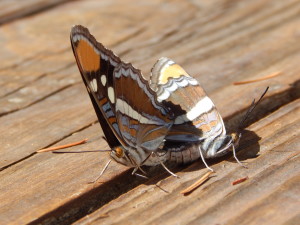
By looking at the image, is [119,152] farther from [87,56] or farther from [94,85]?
[87,56]

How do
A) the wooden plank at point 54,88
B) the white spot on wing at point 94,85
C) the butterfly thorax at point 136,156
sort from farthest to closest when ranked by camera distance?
1. the wooden plank at point 54,88
2. the white spot on wing at point 94,85
3. the butterfly thorax at point 136,156

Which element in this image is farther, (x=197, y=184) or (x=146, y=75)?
(x=146, y=75)

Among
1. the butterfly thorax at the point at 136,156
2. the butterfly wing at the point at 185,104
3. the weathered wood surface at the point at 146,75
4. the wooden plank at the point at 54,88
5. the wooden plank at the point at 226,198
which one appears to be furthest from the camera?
the wooden plank at the point at 54,88

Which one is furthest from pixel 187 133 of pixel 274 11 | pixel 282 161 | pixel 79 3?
pixel 79 3

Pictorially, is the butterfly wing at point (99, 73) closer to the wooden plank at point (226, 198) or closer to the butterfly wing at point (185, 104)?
the butterfly wing at point (185, 104)

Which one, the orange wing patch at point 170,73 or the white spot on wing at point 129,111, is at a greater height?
the orange wing patch at point 170,73

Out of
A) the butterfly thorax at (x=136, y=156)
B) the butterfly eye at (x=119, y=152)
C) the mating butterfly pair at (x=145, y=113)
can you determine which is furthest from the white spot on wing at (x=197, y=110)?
the butterfly eye at (x=119, y=152)

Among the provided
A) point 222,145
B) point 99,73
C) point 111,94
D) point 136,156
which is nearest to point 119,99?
point 111,94

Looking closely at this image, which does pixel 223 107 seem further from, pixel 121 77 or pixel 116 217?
pixel 116 217
